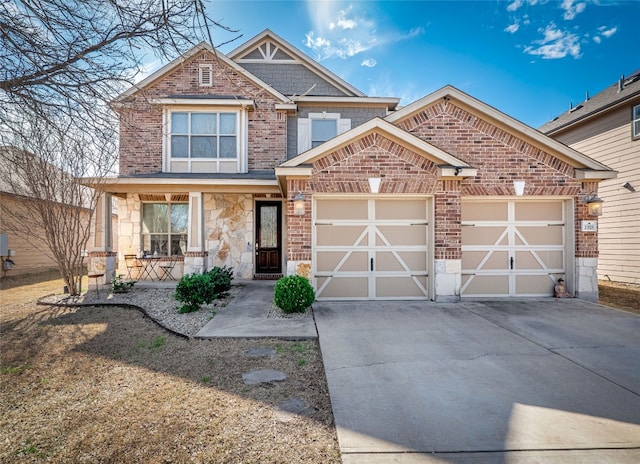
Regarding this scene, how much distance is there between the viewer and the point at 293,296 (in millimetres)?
6273

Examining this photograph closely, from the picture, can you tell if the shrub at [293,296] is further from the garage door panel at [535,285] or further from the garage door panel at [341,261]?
the garage door panel at [535,285]

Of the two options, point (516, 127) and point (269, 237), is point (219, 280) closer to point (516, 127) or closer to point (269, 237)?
point (269, 237)

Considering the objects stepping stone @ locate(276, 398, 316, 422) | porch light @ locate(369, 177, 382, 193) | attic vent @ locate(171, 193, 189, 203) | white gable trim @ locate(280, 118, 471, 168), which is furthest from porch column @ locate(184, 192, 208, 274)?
stepping stone @ locate(276, 398, 316, 422)

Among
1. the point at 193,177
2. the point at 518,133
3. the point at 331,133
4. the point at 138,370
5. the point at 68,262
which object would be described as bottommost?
the point at 138,370

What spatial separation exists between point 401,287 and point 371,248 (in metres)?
1.19

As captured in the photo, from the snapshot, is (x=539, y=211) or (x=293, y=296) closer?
(x=293, y=296)

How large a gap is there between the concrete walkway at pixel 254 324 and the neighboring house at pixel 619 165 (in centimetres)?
1124

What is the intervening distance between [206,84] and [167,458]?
1107 cm

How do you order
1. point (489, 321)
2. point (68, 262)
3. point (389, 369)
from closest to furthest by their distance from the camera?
point (389, 369) < point (489, 321) < point (68, 262)

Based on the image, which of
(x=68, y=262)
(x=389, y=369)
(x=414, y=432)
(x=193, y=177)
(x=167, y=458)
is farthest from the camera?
(x=193, y=177)

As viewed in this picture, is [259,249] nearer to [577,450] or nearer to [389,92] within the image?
[389,92]

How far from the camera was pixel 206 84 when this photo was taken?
35.5 feet

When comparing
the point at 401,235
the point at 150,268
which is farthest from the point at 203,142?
the point at 401,235

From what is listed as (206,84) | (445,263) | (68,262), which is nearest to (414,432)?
(445,263)
